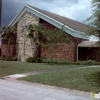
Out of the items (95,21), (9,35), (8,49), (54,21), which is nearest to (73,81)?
(95,21)

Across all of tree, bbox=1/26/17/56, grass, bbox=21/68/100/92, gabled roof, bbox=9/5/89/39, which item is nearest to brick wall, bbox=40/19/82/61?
gabled roof, bbox=9/5/89/39

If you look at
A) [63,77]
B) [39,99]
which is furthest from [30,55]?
[39,99]

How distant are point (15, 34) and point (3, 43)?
315cm

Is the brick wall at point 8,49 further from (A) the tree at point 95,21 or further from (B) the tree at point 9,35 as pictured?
(A) the tree at point 95,21

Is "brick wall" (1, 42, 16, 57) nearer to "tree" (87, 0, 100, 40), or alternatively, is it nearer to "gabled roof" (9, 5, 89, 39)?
"gabled roof" (9, 5, 89, 39)

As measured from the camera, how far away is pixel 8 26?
113 feet

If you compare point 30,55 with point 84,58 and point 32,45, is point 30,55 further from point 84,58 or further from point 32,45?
point 84,58

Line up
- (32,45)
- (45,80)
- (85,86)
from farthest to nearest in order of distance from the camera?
1. (32,45)
2. (45,80)
3. (85,86)

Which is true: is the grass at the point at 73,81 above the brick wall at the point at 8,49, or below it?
below

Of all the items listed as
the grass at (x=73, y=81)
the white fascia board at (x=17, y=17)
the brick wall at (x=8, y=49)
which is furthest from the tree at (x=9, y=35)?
the grass at (x=73, y=81)

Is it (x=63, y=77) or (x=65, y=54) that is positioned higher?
(x=65, y=54)

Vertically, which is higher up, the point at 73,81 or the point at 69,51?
the point at 69,51

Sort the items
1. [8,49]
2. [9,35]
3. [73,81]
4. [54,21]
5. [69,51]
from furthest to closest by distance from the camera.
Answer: [8,49], [9,35], [54,21], [69,51], [73,81]

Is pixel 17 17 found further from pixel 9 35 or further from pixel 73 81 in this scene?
pixel 73 81
